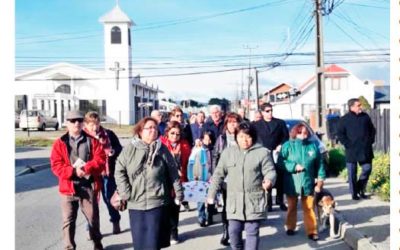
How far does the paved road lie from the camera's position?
737 centimetres

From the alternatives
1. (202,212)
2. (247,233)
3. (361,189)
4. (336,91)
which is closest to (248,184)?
(247,233)

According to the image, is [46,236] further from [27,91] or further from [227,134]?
[27,91]

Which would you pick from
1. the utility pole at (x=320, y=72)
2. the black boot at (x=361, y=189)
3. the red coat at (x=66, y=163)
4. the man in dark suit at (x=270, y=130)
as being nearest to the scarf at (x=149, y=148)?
the red coat at (x=66, y=163)

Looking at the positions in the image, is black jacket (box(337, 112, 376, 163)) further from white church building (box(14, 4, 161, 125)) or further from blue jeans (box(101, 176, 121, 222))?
white church building (box(14, 4, 161, 125))

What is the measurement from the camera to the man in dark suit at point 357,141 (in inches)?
388

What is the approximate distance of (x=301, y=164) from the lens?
23.8ft

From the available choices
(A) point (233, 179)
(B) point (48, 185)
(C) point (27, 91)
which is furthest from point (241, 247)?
(C) point (27, 91)

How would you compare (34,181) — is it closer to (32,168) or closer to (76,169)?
(32,168)

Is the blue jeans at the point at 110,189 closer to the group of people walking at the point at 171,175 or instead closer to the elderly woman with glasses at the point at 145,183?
the group of people walking at the point at 171,175

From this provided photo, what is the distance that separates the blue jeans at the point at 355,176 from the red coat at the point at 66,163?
5445 millimetres

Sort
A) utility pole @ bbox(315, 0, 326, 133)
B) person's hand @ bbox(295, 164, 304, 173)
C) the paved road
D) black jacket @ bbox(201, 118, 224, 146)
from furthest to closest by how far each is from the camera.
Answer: utility pole @ bbox(315, 0, 326, 133), black jacket @ bbox(201, 118, 224, 146), the paved road, person's hand @ bbox(295, 164, 304, 173)

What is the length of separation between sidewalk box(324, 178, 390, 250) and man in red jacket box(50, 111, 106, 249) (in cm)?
355

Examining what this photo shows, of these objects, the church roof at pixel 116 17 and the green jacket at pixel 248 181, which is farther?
the church roof at pixel 116 17

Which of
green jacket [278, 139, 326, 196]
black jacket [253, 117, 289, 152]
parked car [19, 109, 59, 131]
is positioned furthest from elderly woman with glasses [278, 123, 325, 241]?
parked car [19, 109, 59, 131]
